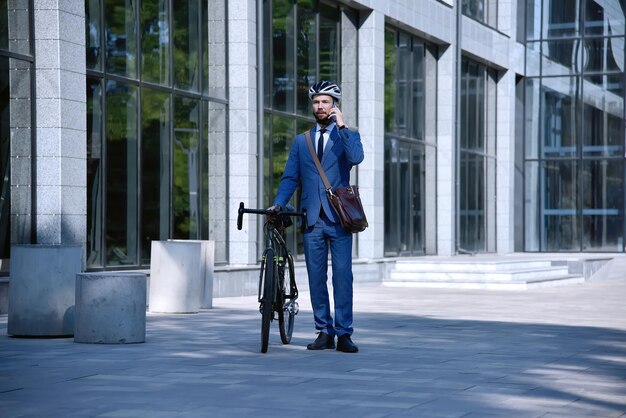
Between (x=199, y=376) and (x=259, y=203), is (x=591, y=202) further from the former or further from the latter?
(x=199, y=376)

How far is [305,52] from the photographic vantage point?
25.9 m

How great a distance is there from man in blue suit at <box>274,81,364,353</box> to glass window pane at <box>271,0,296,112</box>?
14.0m

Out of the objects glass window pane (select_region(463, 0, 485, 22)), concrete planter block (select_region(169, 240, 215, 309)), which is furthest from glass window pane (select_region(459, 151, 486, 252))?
concrete planter block (select_region(169, 240, 215, 309))

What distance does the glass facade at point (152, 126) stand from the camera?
18.1 m

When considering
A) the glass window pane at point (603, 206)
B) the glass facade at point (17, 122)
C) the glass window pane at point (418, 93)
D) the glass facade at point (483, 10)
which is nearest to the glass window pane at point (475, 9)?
the glass facade at point (483, 10)

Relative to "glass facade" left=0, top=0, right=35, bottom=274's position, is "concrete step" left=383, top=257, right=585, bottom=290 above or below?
below

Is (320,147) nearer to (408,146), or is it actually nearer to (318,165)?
(318,165)

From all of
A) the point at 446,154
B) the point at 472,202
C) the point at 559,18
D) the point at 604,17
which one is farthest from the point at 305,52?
the point at 604,17

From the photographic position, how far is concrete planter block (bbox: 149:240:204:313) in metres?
14.7

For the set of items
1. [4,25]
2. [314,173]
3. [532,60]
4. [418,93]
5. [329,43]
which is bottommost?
[314,173]

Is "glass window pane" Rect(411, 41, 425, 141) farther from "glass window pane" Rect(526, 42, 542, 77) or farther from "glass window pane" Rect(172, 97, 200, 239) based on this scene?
"glass window pane" Rect(172, 97, 200, 239)

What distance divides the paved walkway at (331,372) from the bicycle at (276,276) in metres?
0.25

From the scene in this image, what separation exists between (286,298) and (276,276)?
1.29ft

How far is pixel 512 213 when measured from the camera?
4038cm
